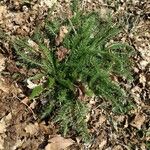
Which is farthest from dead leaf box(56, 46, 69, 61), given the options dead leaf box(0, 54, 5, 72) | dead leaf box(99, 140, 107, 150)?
dead leaf box(99, 140, 107, 150)

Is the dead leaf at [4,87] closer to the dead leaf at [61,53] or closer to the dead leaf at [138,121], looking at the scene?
the dead leaf at [61,53]

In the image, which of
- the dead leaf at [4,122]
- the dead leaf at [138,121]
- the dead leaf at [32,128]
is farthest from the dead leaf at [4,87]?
the dead leaf at [138,121]

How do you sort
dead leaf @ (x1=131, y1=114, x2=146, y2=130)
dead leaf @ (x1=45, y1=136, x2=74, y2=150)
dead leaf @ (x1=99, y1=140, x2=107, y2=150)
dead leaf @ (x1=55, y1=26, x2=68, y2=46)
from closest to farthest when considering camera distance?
dead leaf @ (x1=45, y1=136, x2=74, y2=150)
dead leaf @ (x1=99, y1=140, x2=107, y2=150)
dead leaf @ (x1=131, y1=114, x2=146, y2=130)
dead leaf @ (x1=55, y1=26, x2=68, y2=46)

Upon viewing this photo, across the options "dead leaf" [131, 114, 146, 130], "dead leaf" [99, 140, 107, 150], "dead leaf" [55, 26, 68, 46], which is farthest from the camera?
"dead leaf" [55, 26, 68, 46]

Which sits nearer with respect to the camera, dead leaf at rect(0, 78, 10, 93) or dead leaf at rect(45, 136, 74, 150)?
dead leaf at rect(45, 136, 74, 150)

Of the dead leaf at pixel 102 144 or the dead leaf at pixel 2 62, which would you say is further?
the dead leaf at pixel 2 62

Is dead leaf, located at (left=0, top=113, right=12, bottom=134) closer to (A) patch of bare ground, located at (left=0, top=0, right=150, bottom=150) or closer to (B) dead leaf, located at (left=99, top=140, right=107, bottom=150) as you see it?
(A) patch of bare ground, located at (left=0, top=0, right=150, bottom=150)
